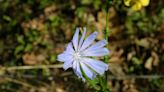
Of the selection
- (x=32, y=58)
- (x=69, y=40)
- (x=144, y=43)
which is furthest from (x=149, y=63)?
(x=32, y=58)

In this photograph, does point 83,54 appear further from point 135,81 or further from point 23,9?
point 23,9

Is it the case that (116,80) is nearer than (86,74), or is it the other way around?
(86,74)

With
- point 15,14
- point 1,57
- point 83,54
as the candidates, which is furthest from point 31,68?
point 83,54

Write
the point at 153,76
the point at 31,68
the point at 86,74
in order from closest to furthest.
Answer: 1. the point at 86,74
2. the point at 153,76
3. the point at 31,68

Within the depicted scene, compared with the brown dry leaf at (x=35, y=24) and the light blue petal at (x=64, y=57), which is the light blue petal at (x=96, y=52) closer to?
the light blue petal at (x=64, y=57)

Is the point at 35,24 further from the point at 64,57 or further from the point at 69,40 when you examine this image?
the point at 64,57

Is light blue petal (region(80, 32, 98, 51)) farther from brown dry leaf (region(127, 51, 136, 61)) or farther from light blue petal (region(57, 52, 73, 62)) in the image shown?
brown dry leaf (region(127, 51, 136, 61))
